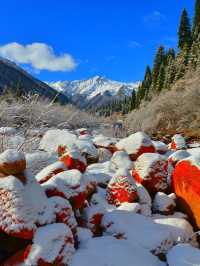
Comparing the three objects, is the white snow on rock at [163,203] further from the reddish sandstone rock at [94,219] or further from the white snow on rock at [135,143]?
the white snow on rock at [135,143]

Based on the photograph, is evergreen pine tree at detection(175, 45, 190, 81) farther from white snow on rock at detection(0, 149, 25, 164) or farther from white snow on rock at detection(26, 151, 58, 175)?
white snow on rock at detection(0, 149, 25, 164)

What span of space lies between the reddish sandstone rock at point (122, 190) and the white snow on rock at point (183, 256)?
0.75 meters

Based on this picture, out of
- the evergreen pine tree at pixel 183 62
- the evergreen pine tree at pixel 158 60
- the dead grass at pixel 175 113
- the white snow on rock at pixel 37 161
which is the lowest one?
the white snow on rock at pixel 37 161

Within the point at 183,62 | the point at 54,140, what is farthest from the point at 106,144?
the point at 183,62

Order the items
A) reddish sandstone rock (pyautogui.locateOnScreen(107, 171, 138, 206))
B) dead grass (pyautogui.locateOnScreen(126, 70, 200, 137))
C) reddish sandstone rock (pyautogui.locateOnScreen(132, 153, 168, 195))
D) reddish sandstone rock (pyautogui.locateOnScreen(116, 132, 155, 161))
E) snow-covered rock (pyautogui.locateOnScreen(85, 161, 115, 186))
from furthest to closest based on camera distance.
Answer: dead grass (pyautogui.locateOnScreen(126, 70, 200, 137))
reddish sandstone rock (pyautogui.locateOnScreen(116, 132, 155, 161))
snow-covered rock (pyautogui.locateOnScreen(85, 161, 115, 186))
reddish sandstone rock (pyautogui.locateOnScreen(132, 153, 168, 195))
reddish sandstone rock (pyautogui.locateOnScreen(107, 171, 138, 206))

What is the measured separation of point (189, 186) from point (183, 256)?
897 mm

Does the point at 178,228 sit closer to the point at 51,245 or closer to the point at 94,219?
the point at 94,219

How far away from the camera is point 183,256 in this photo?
2.42 meters

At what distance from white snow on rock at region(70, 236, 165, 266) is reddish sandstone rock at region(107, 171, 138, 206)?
661 mm

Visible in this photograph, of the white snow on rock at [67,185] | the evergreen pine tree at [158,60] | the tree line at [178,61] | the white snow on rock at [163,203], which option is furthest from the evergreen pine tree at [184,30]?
the white snow on rock at [67,185]

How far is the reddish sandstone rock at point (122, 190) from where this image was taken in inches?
127

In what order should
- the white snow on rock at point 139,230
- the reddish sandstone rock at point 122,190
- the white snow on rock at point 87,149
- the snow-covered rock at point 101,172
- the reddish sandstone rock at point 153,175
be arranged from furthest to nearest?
the white snow on rock at point 87,149 → the snow-covered rock at point 101,172 → the reddish sandstone rock at point 153,175 → the reddish sandstone rock at point 122,190 → the white snow on rock at point 139,230

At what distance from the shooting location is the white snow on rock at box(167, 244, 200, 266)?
2348 millimetres

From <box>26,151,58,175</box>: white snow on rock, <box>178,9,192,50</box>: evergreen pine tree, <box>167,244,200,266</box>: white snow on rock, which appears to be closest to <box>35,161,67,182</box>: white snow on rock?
<box>26,151,58,175</box>: white snow on rock
